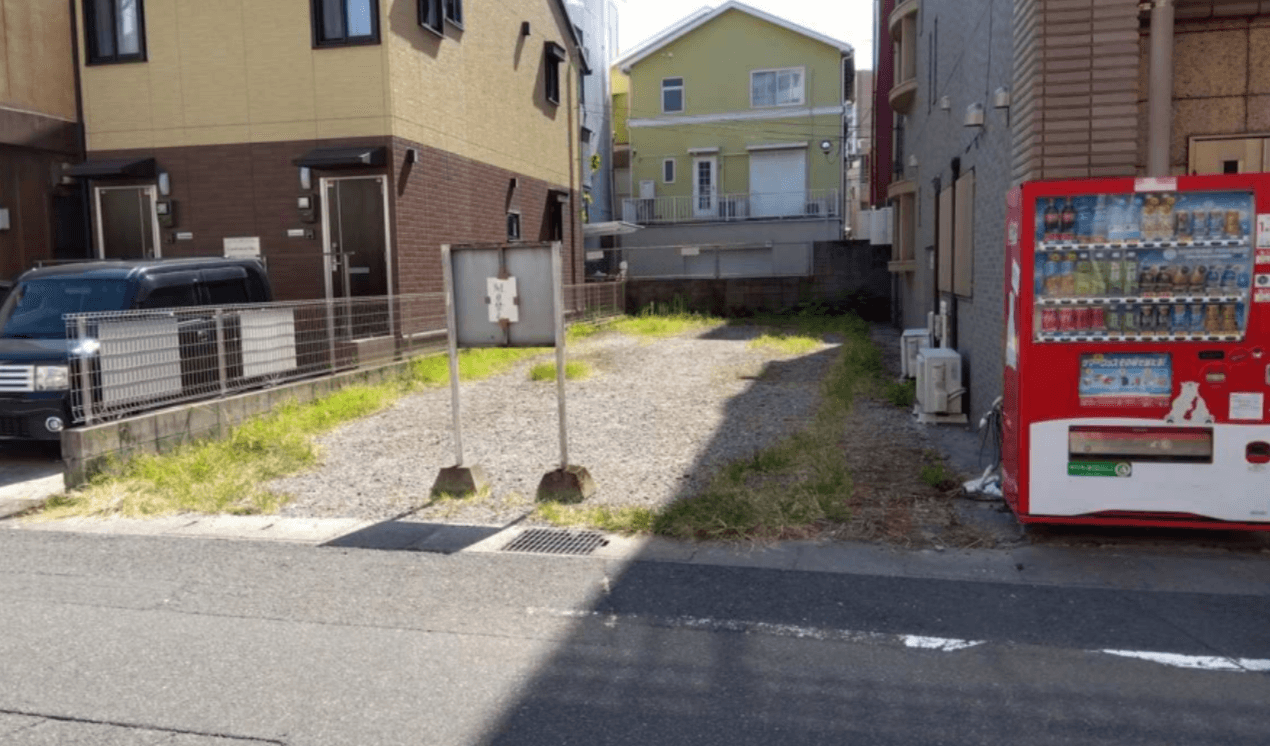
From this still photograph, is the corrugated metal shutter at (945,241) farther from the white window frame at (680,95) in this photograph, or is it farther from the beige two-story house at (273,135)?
the white window frame at (680,95)

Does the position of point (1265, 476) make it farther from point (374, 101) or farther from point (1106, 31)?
point (374, 101)

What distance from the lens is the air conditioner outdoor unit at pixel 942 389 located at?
969 cm

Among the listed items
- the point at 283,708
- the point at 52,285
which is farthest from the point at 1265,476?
the point at 52,285

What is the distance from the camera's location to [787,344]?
1747 cm

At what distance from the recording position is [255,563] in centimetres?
584

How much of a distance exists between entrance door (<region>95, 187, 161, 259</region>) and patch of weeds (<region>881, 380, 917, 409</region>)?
11098 millimetres

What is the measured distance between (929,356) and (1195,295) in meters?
4.24

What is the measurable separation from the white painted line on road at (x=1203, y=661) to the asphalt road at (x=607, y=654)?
1 cm

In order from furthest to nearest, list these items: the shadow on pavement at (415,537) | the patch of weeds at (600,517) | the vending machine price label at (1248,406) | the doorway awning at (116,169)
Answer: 1. the doorway awning at (116,169)
2. the patch of weeds at (600,517)
3. the shadow on pavement at (415,537)
4. the vending machine price label at (1248,406)

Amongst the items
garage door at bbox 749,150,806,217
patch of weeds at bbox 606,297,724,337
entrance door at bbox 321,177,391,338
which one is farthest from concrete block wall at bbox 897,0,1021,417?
garage door at bbox 749,150,806,217

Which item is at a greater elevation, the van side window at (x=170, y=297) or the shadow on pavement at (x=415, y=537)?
the van side window at (x=170, y=297)

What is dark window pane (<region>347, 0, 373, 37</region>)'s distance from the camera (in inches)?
554

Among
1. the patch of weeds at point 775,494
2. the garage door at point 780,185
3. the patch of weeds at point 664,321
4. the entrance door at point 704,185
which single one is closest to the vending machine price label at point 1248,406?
the patch of weeds at point 775,494

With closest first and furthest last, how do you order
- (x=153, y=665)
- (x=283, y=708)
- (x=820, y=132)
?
1. (x=283, y=708)
2. (x=153, y=665)
3. (x=820, y=132)
